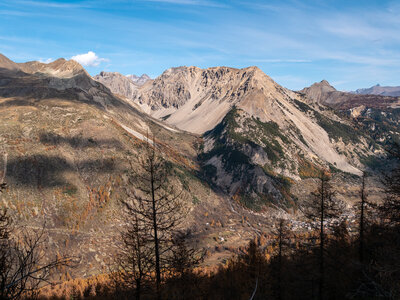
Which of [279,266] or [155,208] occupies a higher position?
[155,208]

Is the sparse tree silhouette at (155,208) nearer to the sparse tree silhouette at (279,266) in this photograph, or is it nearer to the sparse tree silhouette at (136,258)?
the sparse tree silhouette at (136,258)

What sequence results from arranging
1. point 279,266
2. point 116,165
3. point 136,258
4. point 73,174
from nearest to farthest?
point 136,258, point 279,266, point 73,174, point 116,165

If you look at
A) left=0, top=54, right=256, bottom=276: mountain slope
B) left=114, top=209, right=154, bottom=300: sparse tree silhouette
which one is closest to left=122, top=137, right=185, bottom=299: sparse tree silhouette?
left=114, top=209, right=154, bottom=300: sparse tree silhouette

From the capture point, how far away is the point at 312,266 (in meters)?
31.0

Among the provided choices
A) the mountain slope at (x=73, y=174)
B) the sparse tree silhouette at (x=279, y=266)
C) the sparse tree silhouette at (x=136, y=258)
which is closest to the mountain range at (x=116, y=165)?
the mountain slope at (x=73, y=174)

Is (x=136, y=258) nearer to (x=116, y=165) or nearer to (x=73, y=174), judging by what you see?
(x=73, y=174)

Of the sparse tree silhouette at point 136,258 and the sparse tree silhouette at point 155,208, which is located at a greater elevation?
the sparse tree silhouette at point 155,208

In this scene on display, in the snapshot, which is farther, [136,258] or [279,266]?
[279,266]

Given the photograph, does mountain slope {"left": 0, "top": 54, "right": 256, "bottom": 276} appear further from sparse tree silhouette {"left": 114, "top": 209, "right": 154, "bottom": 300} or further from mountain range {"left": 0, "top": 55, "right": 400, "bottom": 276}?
sparse tree silhouette {"left": 114, "top": 209, "right": 154, "bottom": 300}

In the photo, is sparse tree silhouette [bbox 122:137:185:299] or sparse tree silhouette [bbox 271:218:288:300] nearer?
sparse tree silhouette [bbox 122:137:185:299]

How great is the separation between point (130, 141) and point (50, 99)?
147 feet

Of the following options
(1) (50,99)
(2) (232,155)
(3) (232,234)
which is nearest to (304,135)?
→ (2) (232,155)

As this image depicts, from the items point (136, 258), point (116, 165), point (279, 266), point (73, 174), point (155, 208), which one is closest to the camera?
point (136, 258)

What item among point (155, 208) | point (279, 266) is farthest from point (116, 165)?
point (155, 208)
